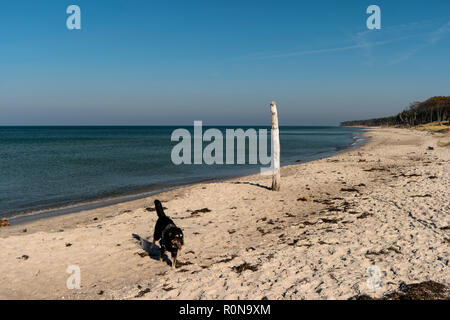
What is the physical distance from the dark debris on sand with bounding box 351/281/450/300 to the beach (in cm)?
19

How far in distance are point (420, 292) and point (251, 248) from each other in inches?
156

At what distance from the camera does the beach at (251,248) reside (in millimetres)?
5660

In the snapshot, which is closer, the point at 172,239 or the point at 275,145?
the point at 172,239

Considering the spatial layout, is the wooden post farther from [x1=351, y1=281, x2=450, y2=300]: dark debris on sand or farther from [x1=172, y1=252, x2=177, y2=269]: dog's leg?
[x1=351, y1=281, x2=450, y2=300]: dark debris on sand

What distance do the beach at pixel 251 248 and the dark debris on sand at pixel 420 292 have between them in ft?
0.61

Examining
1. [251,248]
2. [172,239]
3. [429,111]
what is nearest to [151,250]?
[172,239]

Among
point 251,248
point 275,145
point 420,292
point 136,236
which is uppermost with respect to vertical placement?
point 275,145

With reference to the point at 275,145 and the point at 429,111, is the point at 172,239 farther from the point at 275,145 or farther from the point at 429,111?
the point at 429,111

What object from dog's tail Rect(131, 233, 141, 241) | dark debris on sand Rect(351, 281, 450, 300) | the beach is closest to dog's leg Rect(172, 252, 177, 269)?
the beach

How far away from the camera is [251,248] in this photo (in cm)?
780

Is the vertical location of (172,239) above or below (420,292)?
above

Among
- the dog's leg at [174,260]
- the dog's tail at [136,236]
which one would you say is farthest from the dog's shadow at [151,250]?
the dog's leg at [174,260]

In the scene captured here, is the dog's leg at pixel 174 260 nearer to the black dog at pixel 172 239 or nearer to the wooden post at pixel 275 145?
the black dog at pixel 172 239

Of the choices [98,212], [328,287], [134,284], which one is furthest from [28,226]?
[328,287]
